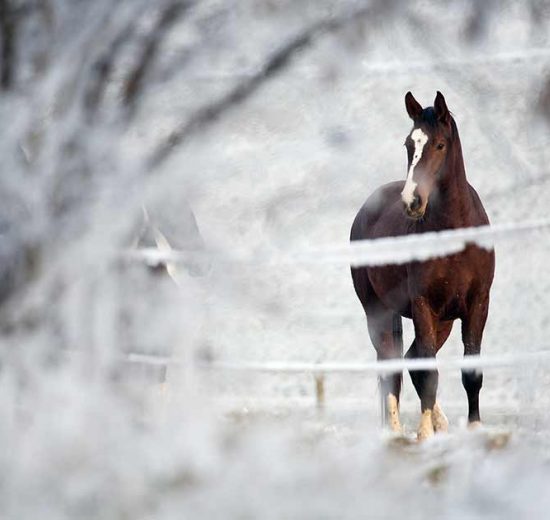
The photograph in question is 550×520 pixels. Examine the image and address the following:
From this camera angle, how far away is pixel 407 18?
336 centimetres

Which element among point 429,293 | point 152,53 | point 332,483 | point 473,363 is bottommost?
point 332,483

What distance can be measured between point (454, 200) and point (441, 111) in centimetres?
34

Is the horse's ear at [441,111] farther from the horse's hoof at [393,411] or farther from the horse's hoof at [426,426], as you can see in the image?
the horse's hoof at [393,411]

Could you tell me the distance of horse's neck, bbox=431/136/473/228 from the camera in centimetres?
489

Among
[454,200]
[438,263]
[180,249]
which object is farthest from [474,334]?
[180,249]

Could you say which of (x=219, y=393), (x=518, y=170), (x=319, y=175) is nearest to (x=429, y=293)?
(x=518, y=170)

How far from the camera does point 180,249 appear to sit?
12.2 feet

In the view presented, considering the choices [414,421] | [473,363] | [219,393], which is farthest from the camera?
[414,421]

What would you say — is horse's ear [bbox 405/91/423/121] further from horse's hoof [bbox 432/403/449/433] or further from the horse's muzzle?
horse's hoof [bbox 432/403/449/433]

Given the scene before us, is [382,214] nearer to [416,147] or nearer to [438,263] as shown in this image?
[438,263]

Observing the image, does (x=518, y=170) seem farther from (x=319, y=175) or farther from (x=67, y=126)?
(x=67, y=126)

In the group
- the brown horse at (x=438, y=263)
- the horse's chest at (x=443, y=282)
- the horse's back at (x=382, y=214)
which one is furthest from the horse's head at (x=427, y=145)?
the horse's back at (x=382, y=214)

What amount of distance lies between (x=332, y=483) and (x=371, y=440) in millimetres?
659

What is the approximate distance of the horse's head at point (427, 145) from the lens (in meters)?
4.67
